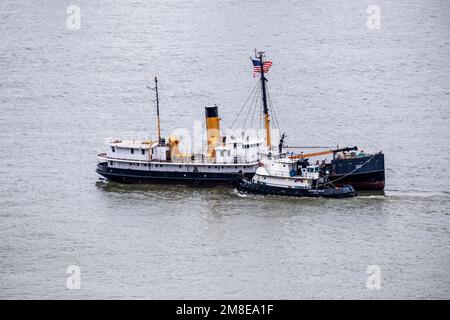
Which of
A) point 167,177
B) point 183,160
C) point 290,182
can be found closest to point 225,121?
point 183,160

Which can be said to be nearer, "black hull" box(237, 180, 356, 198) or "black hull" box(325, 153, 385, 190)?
"black hull" box(237, 180, 356, 198)

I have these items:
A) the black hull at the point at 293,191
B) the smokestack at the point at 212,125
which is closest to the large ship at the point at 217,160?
the smokestack at the point at 212,125

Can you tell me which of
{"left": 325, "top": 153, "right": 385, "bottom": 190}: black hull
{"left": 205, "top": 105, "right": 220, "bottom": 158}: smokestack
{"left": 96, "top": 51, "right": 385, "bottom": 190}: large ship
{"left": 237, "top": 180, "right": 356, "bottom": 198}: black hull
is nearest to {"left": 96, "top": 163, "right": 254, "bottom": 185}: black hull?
{"left": 96, "top": 51, "right": 385, "bottom": 190}: large ship

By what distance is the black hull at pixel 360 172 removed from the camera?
84.8 m

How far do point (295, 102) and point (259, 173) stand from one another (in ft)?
82.7

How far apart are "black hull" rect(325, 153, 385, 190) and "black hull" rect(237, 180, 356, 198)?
2.27 meters

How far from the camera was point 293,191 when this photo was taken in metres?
84.2

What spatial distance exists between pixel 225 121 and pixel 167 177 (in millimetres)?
16227

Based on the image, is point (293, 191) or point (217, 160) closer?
point (293, 191)

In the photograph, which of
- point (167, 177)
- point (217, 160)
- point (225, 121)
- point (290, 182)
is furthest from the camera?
point (225, 121)

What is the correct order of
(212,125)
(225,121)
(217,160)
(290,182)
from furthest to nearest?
1. (225,121)
2. (212,125)
3. (217,160)
4. (290,182)

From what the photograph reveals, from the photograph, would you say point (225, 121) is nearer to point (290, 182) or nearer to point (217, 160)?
point (217, 160)

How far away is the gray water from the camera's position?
68562 millimetres

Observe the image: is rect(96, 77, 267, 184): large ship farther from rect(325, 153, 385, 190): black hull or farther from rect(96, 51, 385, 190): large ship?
rect(325, 153, 385, 190): black hull
